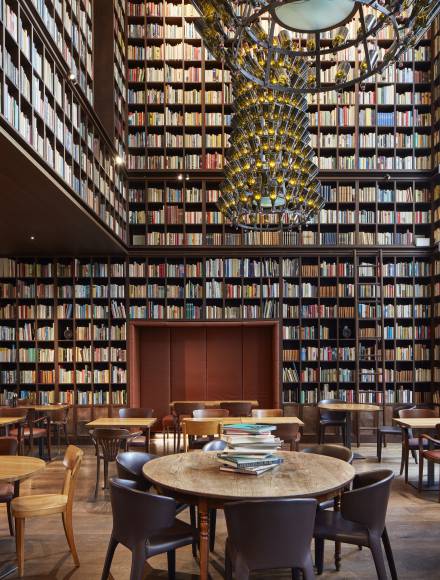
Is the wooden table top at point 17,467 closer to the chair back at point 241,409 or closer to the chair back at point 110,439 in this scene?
the chair back at point 110,439

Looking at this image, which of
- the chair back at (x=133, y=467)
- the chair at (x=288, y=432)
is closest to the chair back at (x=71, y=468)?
the chair back at (x=133, y=467)

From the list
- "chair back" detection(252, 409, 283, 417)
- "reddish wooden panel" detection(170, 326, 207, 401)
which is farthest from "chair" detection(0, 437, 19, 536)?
"reddish wooden panel" detection(170, 326, 207, 401)

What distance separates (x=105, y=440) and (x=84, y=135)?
139 inches

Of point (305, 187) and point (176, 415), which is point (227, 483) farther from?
point (176, 415)

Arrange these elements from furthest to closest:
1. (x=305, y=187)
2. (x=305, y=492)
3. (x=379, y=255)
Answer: (x=379, y=255) → (x=305, y=187) → (x=305, y=492)

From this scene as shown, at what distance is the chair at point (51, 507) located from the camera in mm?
4086

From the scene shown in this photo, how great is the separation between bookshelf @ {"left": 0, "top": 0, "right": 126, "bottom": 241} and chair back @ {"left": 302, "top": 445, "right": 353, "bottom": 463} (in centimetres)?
331

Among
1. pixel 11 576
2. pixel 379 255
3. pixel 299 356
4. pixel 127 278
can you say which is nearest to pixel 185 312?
pixel 127 278

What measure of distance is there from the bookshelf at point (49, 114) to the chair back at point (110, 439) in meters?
2.53

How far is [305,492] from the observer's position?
314 cm

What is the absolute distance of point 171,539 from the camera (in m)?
3.38

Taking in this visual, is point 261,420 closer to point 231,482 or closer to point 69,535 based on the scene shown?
point 69,535

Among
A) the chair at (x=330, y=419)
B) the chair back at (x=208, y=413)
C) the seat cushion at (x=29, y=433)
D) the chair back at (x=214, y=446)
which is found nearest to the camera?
the chair back at (x=214, y=446)

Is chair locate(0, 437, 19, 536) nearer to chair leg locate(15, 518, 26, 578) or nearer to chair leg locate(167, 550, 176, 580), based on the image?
chair leg locate(15, 518, 26, 578)
